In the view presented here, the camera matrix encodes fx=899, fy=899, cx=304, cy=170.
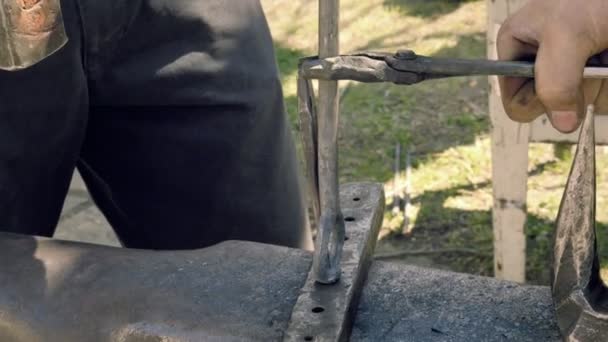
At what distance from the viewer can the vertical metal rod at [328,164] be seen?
2.99 feet

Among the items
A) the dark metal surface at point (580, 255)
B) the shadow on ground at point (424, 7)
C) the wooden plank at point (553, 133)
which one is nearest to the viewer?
the dark metal surface at point (580, 255)

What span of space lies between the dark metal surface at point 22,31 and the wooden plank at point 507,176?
1.17 metres

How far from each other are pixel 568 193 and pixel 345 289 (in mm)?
246

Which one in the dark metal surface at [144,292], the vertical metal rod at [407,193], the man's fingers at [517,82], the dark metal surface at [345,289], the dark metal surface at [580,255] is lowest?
the vertical metal rod at [407,193]

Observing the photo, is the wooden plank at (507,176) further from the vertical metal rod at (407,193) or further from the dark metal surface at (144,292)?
the dark metal surface at (144,292)

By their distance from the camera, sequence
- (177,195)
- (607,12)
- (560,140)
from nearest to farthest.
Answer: (607,12) < (177,195) < (560,140)

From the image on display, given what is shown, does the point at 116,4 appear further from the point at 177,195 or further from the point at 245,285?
the point at 245,285

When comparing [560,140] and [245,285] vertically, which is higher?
[245,285]

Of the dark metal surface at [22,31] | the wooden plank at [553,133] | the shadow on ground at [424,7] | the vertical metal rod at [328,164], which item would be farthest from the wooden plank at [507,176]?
the shadow on ground at [424,7]

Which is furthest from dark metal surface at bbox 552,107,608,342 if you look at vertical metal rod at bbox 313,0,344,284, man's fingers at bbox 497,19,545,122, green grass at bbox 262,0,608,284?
green grass at bbox 262,0,608,284

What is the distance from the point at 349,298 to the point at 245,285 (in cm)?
13

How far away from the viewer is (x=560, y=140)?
197 centimetres

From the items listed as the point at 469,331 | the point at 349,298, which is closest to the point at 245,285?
the point at 349,298

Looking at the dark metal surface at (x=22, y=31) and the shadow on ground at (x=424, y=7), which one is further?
the shadow on ground at (x=424, y=7)
